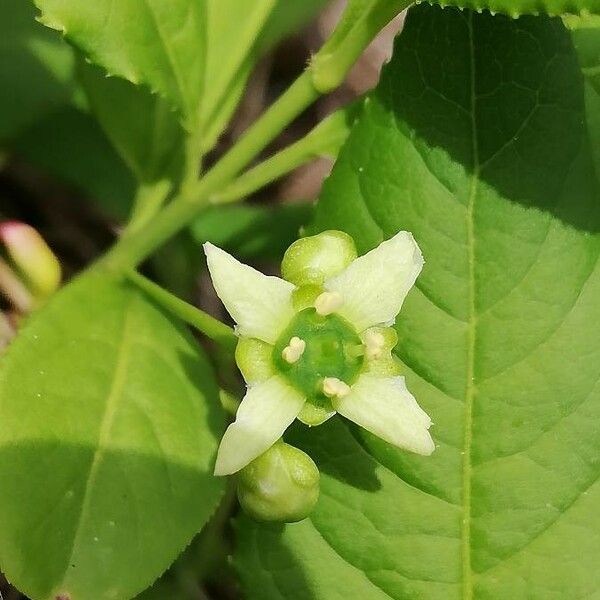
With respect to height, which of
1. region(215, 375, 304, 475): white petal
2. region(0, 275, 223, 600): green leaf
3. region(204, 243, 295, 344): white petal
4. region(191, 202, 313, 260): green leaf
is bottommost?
region(0, 275, 223, 600): green leaf

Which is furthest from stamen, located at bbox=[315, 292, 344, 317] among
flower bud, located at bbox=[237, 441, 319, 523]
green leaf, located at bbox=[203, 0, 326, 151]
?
green leaf, located at bbox=[203, 0, 326, 151]

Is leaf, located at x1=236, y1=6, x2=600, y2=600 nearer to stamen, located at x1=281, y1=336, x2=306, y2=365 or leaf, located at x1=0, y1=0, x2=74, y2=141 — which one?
stamen, located at x1=281, y1=336, x2=306, y2=365

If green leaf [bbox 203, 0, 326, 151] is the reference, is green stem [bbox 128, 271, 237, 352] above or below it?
below

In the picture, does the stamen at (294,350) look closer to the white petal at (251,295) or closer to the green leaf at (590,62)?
the white petal at (251,295)

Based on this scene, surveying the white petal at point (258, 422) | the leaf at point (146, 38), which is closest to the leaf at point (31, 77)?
the leaf at point (146, 38)

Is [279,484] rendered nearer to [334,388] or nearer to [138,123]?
[334,388]
